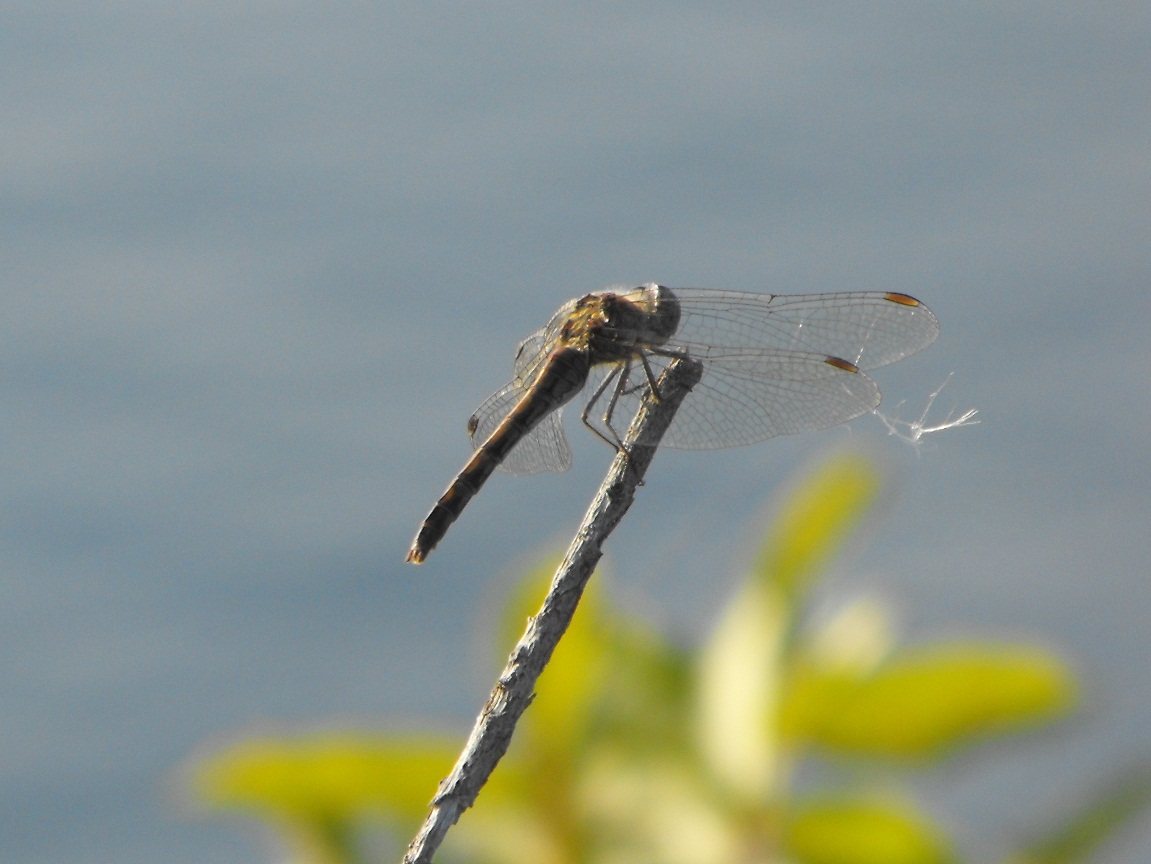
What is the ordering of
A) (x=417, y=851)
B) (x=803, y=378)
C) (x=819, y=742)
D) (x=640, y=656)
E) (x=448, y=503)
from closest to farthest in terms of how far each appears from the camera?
1. (x=417, y=851)
2. (x=448, y=503)
3. (x=803, y=378)
4. (x=819, y=742)
5. (x=640, y=656)

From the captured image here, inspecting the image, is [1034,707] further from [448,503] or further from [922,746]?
[448,503]

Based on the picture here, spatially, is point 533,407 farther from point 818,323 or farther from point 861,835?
point 861,835

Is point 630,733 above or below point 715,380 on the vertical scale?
below

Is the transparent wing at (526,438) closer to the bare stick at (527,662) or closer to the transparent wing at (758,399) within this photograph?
the transparent wing at (758,399)

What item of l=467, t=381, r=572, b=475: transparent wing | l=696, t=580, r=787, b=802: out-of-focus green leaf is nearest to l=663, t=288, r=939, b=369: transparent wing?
l=467, t=381, r=572, b=475: transparent wing

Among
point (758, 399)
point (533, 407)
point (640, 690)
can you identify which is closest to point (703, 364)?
point (758, 399)

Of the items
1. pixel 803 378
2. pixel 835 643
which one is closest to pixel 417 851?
pixel 803 378
